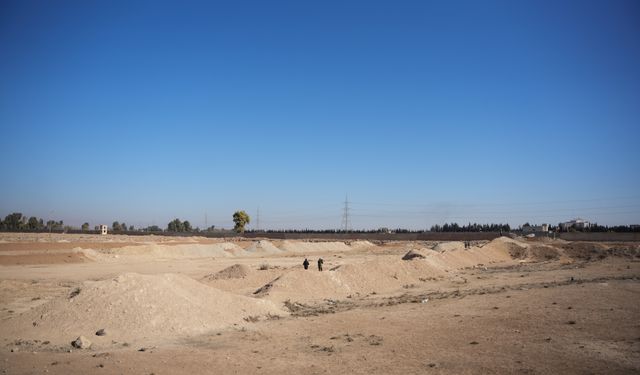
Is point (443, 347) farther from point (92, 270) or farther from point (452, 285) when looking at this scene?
point (92, 270)

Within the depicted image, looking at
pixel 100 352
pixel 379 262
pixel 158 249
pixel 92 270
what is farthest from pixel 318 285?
pixel 158 249

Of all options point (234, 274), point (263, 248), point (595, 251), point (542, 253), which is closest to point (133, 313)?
point (234, 274)

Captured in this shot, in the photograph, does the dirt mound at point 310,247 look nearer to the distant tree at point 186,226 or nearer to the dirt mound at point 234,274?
the dirt mound at point 234,274

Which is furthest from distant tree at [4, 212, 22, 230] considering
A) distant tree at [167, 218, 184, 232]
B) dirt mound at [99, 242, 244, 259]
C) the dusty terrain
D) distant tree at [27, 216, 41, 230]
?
the dusty terrain

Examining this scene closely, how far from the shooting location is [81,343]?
11.6 m

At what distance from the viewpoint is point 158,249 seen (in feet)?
163

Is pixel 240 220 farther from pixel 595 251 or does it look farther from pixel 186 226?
pixel 595 251

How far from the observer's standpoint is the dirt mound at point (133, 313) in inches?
504

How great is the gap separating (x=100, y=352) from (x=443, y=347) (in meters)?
8.58

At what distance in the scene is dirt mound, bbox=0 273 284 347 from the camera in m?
12.8

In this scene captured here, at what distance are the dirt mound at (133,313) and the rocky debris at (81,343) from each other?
9.8 inches

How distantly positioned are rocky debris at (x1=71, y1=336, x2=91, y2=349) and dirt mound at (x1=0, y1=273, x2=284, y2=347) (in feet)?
0.81

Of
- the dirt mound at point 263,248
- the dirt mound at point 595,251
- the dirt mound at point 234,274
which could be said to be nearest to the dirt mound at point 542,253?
the dirt mound at point 595,251

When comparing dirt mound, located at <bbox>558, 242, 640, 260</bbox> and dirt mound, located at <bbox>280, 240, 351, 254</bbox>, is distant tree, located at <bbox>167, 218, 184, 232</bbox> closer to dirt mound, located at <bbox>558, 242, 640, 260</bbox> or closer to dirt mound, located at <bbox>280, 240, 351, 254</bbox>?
dirt mound, located at <bbox>280, 240, 351, 254</bbox>
